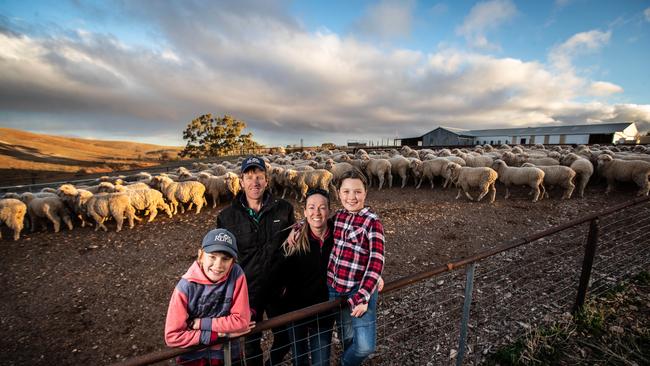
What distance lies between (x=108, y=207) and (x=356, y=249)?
Answer: 11.4 m

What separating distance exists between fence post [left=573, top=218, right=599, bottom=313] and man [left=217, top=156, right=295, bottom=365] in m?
4.20

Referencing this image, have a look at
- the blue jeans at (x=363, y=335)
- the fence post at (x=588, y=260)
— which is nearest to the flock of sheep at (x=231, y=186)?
the fence post at (x=588, y=260)

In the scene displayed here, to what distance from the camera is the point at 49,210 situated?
10172 millimetres

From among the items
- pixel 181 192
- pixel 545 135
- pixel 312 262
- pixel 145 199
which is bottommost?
pixel 145 199

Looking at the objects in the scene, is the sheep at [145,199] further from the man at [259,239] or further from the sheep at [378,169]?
the sheep at [378,169]

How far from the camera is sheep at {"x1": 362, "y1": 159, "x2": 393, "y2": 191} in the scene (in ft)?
47.6

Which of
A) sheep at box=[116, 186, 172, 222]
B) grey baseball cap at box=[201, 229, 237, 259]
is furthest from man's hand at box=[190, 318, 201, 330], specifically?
sheep at box=[116, 186, 172, 222]

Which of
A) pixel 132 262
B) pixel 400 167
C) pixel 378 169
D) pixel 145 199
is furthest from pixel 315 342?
pixel 400 167

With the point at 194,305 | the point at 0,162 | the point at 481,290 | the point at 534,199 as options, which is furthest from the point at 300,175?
the point at 0,162

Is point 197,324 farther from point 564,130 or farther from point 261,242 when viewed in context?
point 564,130

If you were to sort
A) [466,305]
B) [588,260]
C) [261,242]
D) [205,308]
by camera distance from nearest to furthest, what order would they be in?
[205,308] → [466,305] → [261,242] → [588,260]

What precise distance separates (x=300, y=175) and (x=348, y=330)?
11.0 metres

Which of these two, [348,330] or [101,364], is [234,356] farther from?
[101,364]

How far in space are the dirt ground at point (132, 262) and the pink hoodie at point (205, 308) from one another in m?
3.90
